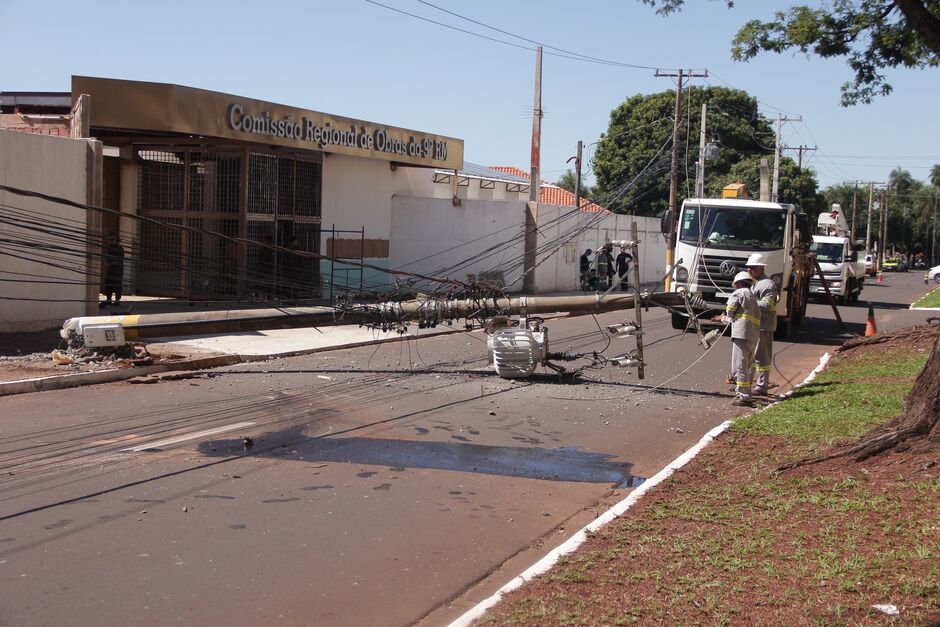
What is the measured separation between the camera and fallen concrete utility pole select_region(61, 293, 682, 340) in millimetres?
9430

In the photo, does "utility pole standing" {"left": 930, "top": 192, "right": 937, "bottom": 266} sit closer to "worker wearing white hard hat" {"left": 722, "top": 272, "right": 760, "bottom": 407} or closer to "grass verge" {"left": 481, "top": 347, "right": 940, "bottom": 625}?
"worker wearing white hard hat" {"left": 722, "top": 272, "right": 760, "bottom": 407}

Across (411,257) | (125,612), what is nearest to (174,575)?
(125,612)

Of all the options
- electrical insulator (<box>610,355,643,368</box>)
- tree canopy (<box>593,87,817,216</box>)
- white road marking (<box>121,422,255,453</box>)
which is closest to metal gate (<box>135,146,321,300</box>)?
electrical insulator (<box>610,355,643,368</box>)

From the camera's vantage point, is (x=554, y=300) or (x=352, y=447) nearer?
(x=352, y=447)

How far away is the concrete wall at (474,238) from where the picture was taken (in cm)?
2805

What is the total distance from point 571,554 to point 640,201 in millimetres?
53042

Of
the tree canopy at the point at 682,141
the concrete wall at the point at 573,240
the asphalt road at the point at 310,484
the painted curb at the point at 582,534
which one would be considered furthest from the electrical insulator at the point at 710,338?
the tree canopy at the point at 682,141

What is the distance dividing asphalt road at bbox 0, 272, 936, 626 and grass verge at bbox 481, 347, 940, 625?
579 millimetres

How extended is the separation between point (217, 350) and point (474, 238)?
15.7 m

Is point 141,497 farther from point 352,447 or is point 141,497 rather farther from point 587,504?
point 587,504

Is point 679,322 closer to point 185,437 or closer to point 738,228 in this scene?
point 738,228

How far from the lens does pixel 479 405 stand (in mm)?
11539

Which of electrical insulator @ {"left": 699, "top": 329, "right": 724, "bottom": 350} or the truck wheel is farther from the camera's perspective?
the truck wheel

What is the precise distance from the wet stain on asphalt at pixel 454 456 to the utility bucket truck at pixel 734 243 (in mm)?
10848
